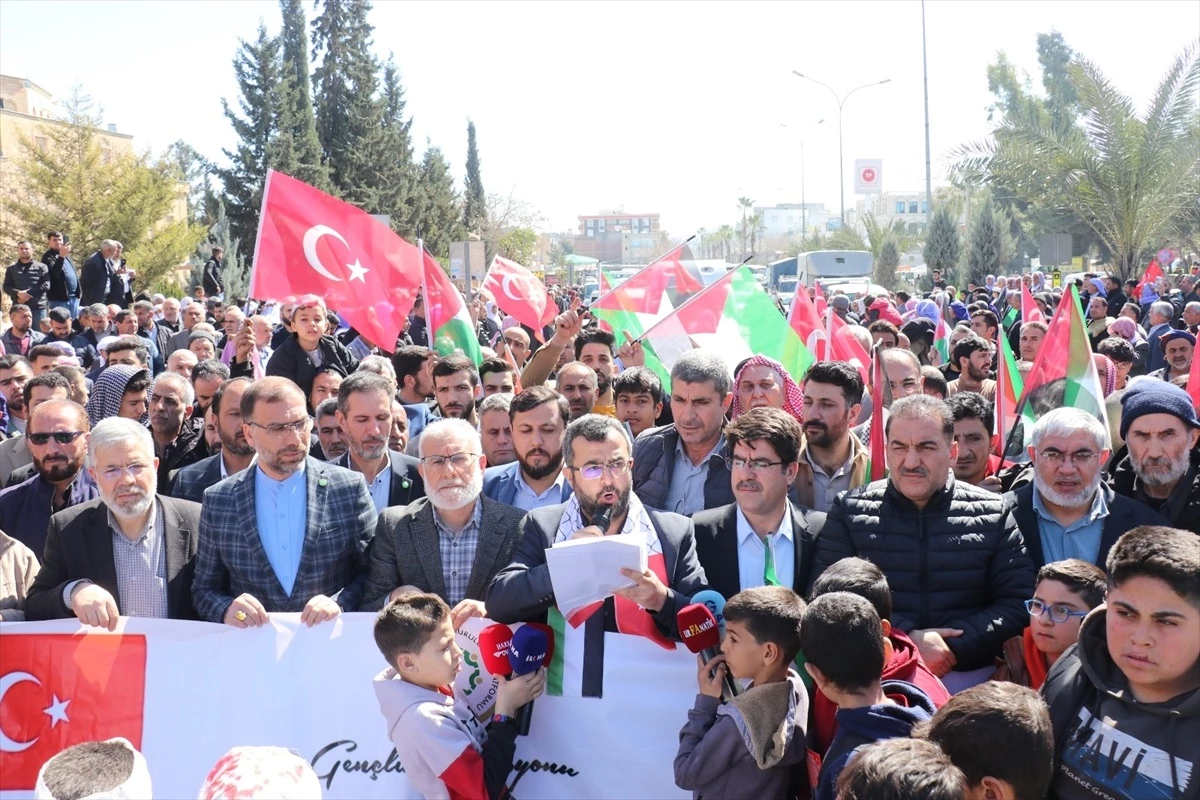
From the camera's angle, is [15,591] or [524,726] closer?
[524,726]

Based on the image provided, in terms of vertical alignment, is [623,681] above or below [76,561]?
below

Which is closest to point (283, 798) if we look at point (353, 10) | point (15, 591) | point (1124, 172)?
point (15, 591)

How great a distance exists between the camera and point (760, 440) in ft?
13.8

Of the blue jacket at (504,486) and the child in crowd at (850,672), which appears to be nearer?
the child in crowd at (850,672)

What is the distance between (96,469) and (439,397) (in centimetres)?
260

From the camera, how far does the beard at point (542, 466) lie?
515 centimetres

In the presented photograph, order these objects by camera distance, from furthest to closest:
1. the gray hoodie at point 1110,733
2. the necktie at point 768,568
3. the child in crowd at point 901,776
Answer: the necktie at point 768,568, the gray hoodie at point 1110,733, the child in crowd at point 901,776

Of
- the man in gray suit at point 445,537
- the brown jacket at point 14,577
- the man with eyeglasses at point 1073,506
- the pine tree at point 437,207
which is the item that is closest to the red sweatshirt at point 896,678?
the man with eyeglasses at point 1073,506

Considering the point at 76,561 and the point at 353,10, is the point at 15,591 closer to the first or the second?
the point at 76,561

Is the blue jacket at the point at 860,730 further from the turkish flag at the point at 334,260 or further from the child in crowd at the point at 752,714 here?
the turkish flag at the point at 334,260

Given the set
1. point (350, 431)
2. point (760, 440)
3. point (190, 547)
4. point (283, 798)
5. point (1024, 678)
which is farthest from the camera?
point (350, 431)

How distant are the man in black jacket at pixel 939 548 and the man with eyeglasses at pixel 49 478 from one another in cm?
350

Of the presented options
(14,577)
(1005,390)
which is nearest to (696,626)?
(14,577)

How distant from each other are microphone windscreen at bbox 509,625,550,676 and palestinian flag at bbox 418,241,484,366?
5216mm
